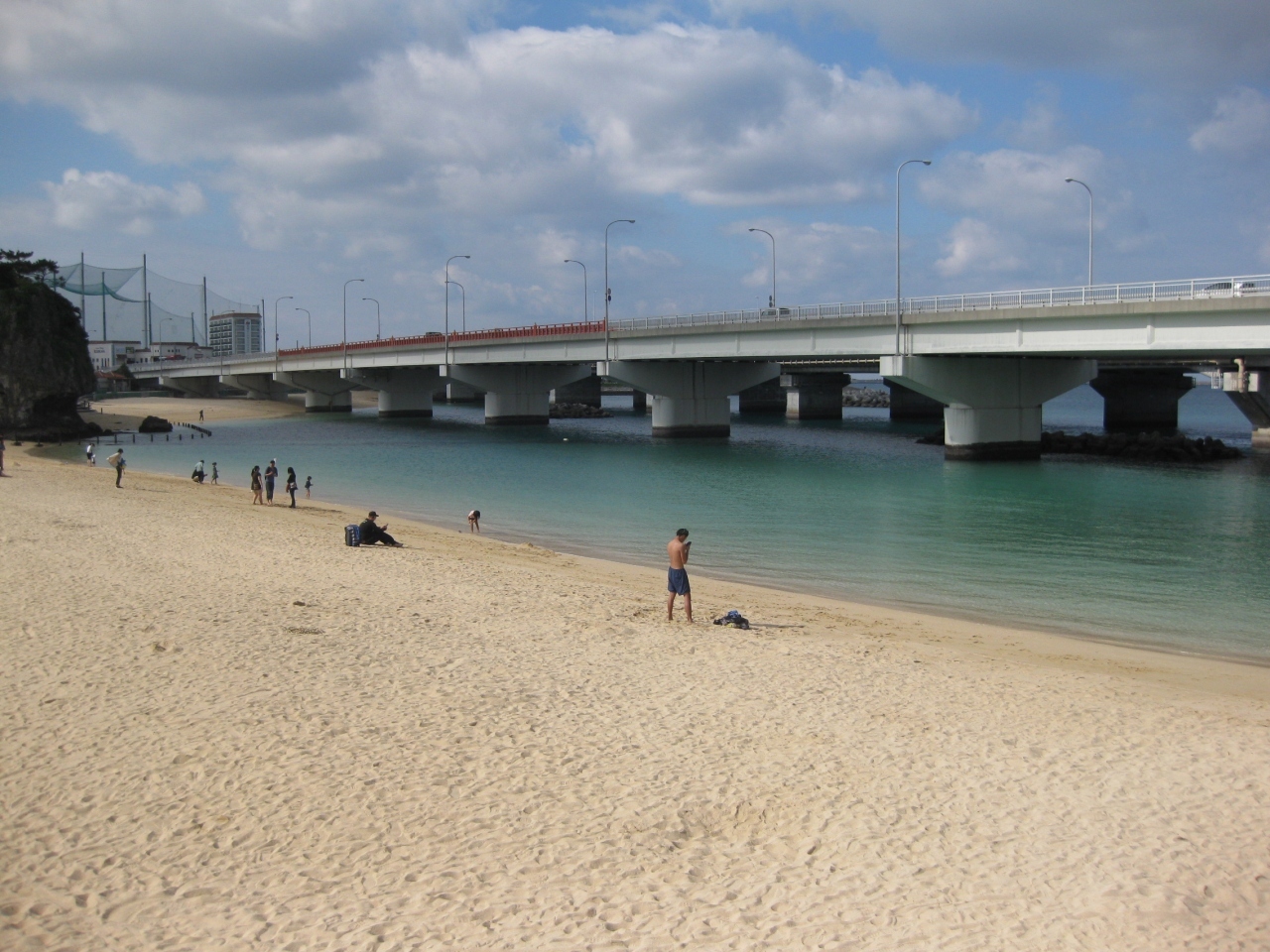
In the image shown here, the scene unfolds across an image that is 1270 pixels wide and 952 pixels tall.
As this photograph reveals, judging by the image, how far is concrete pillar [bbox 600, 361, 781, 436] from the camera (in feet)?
227

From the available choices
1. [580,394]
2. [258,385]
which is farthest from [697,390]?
[258,385]

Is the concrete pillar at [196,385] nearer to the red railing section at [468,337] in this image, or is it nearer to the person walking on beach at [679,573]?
the red railing section at [468,337]

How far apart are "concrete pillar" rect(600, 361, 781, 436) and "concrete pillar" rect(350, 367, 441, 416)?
143 feet

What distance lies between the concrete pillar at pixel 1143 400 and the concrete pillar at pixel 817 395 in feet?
96.6

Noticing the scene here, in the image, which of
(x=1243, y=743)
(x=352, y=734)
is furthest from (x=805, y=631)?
(x=352, y=734)

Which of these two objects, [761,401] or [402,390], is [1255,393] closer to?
[761,401]

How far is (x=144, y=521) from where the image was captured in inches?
986

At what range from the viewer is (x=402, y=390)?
348 feet

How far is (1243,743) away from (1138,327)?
95.9 feet

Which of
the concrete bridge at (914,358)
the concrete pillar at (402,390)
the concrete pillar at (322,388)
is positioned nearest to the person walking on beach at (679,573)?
the concrete bridge at (914,358)

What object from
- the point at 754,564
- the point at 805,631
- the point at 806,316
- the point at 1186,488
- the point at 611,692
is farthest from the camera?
the point at 806,316

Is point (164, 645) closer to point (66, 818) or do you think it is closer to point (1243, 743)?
point (66, 818)

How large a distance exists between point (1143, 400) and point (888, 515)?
61412mm

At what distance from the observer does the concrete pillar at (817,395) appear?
352 ft
